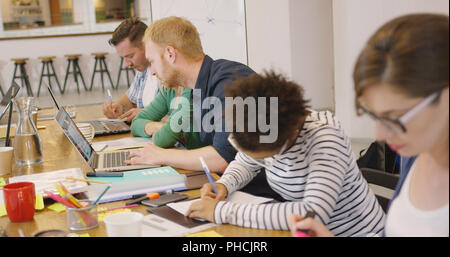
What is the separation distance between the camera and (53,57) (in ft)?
30.5

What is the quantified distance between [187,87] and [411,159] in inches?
51.6

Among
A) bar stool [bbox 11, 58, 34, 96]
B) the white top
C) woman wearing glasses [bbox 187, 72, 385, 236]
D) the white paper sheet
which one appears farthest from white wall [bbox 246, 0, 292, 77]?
bar stool [bbox 11, 58, 34, 96]

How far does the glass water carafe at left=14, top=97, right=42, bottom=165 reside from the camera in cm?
211

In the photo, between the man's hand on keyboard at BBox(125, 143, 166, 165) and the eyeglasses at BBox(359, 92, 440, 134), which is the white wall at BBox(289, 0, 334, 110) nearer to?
the man's hand on keyboard at BBox(125, 143, 166, 165)

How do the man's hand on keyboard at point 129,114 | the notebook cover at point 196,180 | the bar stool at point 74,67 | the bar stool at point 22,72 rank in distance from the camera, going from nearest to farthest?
the notebook cover at point 196,180
the man's hand on keyboard at point 129,114
the bar stool at point 22,72
the bar stool at point 74,67

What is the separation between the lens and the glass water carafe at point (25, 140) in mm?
2107

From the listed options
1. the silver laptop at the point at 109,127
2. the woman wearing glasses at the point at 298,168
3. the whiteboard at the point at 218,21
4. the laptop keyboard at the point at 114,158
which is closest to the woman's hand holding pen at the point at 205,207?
the woman wearing glasses at the point at 298,168

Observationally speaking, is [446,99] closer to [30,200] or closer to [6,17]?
[30,200]

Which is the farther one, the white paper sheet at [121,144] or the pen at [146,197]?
the white paper sheet at [121,144]

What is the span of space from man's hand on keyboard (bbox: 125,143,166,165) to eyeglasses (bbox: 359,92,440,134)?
113 centimetres

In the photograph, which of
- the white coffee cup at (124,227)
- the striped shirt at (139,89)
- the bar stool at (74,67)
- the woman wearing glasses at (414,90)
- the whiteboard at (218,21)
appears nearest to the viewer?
the woman wearing glasses at (414,90)

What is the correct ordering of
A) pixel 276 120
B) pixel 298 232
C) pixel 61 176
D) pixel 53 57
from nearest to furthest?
pixel 298 232
pixel 276 120
pixel 61 176
pixel 53 57

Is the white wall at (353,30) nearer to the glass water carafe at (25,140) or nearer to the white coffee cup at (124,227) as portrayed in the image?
the glass water carafe at (25,140)
